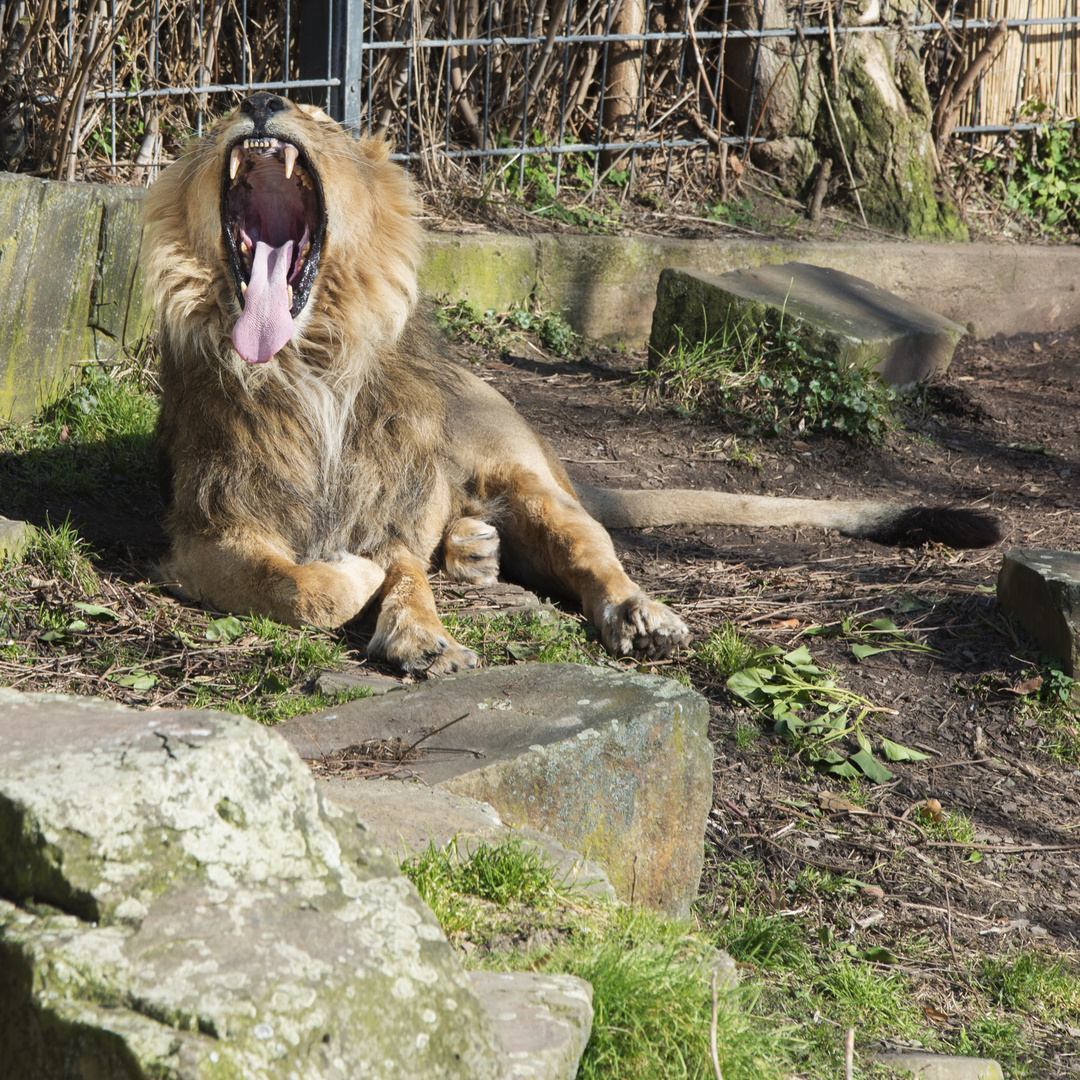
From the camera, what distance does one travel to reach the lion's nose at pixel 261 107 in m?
3.81

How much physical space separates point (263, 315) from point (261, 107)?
2.17ft

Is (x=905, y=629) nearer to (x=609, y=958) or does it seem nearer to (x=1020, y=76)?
(x=609, y=958)

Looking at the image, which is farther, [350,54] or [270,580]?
[350,54]

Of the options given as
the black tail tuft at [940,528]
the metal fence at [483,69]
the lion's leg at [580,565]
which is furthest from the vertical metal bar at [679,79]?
the lion's leg at [580,565]

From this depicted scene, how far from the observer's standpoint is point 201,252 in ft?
12.9

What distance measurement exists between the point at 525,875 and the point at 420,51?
6.45 meters

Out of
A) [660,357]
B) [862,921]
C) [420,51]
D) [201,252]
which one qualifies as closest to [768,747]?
[862,921]

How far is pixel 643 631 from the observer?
13.0 ft

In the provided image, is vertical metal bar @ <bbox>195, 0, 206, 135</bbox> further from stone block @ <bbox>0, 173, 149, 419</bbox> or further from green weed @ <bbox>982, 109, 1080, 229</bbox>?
green weed @ <bbox>982, 109, 1080, 229</bbox>

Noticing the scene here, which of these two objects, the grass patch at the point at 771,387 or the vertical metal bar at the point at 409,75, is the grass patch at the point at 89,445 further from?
the grass patch at the point at 771,387

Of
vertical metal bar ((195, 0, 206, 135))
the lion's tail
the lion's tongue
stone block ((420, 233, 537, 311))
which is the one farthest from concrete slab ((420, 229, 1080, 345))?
the lion's tongue

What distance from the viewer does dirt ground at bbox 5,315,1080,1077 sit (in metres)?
3.40

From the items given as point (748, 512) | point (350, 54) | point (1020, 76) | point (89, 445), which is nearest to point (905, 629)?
point (748, 512)

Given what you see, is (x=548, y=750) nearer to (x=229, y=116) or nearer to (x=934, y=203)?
(x=229, y=116)
